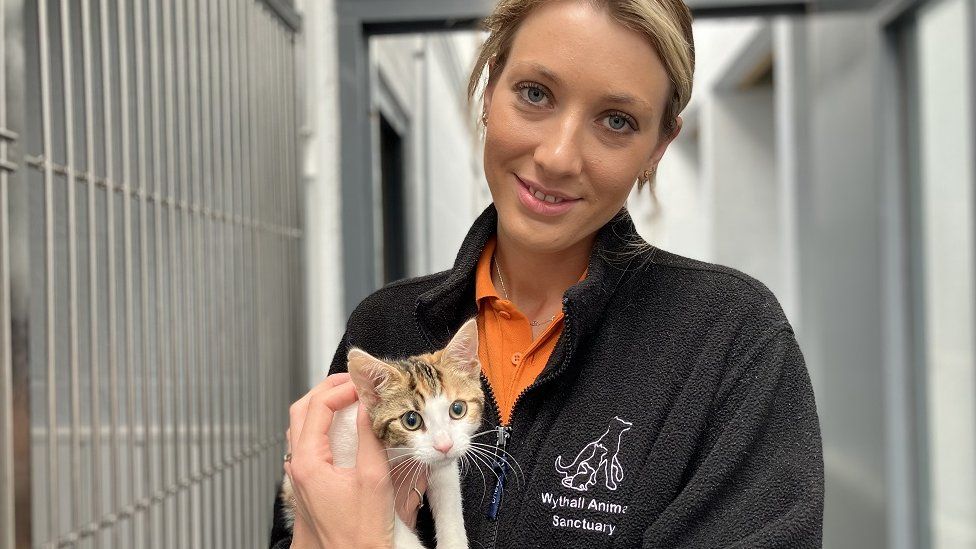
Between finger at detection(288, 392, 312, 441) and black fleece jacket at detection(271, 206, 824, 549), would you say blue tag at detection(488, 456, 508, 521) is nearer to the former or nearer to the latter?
black fleece jacket at detection(271, 206, 824, 549)

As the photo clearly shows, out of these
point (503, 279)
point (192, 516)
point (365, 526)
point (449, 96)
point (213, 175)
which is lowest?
point (192, 516)

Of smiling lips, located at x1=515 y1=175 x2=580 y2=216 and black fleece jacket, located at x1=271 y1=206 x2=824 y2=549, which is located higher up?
smiling lips, located at x1=515 y1=175 x2=580 y2=216

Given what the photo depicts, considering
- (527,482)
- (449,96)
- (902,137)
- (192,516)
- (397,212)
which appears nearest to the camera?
(527,482)

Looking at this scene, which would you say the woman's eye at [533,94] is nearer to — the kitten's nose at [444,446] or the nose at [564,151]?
the nose at [564,151]

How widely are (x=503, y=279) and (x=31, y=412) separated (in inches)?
27.0

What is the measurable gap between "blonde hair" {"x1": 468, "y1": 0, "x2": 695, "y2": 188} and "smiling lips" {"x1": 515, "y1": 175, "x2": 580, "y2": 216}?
18cm

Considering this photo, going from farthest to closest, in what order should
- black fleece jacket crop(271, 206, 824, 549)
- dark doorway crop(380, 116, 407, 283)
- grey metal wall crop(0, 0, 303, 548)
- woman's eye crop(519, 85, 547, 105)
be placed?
dark doorway crop(380, 116, 407, 283)
grey metal wall crop(0, 0, 303, 548)
woman's eye crop(519, 85, 547, 105)
black fleece jacket crop(271, 206, 824, 549)

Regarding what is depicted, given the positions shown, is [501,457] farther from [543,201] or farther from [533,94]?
[533,94]

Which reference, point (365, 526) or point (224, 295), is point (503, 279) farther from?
point (224, 295)

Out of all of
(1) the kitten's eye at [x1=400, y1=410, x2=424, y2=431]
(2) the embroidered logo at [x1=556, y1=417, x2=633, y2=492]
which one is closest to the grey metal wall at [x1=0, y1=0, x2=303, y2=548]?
(1) the kitten's eye at [x1=400, y1=410, x2=424, y2=431]

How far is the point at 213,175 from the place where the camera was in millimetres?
1878

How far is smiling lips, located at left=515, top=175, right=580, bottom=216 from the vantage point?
41.5 inches

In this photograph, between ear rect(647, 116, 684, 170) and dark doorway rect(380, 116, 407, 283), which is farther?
dark doorway rect(380, 116, 407, 283)

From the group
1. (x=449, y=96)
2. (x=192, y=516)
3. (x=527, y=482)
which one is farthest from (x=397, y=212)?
(x=527, y=482)
